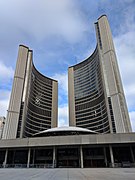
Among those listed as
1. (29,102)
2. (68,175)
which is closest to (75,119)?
(29,102)

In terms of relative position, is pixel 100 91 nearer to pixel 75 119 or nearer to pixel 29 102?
pixel 75 119

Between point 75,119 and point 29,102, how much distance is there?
34111 millimetres

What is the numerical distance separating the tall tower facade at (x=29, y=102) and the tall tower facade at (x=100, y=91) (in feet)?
51.8

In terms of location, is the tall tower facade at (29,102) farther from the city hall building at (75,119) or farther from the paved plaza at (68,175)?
the paved plaza at (68,175)

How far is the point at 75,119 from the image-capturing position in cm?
10494

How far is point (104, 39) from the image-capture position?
Result: 80562mm

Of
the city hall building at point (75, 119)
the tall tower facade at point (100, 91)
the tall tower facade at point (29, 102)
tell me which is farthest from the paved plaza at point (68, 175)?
the tall tower facade at point (29, 102)

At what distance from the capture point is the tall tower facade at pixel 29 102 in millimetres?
69562

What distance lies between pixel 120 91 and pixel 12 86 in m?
50.9

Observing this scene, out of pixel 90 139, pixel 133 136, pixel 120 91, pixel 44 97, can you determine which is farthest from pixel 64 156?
pixel 44 97

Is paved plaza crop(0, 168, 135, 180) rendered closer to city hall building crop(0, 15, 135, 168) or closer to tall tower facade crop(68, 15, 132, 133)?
city hall building crop(0, 15, 135, 168)

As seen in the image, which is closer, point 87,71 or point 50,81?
point 87,71

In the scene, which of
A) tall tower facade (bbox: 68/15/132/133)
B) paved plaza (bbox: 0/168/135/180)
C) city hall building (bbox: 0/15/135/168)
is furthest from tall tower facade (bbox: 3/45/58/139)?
paved plaza (bbox: 0/168/135/180)

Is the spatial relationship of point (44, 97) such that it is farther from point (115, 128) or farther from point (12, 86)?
point (115, 128)
